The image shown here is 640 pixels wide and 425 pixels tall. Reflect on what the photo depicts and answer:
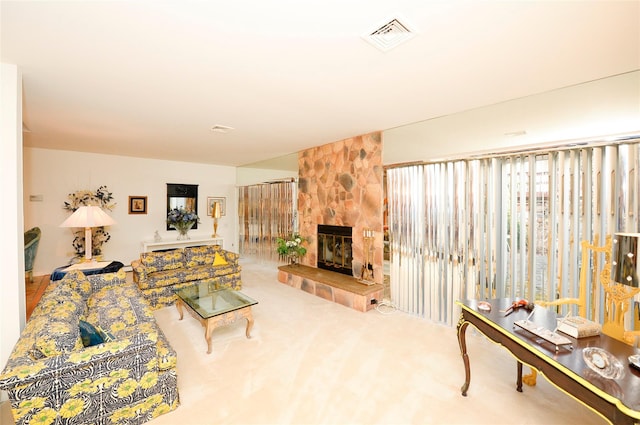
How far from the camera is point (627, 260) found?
1.53 meters

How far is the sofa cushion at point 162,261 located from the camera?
422 cm

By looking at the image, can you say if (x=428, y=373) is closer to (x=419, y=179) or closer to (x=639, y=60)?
(x=419, y=179)

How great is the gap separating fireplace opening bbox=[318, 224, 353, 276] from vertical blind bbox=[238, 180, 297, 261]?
1200 millimetres

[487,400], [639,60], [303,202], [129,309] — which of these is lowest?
[487,400]

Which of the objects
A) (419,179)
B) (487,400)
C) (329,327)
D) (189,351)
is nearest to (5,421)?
(189,351)

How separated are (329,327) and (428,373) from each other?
130 centimetres

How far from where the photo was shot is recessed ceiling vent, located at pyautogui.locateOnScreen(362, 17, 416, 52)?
164 cm

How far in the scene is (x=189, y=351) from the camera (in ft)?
9.28

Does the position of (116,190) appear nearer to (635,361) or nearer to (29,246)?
(29,246)

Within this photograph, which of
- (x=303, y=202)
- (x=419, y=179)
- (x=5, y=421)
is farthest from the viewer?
(x=303, y=202)

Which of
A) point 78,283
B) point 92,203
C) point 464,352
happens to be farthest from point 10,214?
point 92,203

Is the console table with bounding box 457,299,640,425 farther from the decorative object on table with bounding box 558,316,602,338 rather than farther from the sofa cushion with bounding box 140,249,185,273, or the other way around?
the sofa cushion with bounding box 140,249,185,273

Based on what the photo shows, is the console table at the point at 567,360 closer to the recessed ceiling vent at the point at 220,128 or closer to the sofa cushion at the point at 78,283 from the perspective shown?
the recessed ceiling vent at the point at 220,128

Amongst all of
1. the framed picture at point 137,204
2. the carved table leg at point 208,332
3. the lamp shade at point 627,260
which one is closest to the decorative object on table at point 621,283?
the lamp shade at point 627,260
